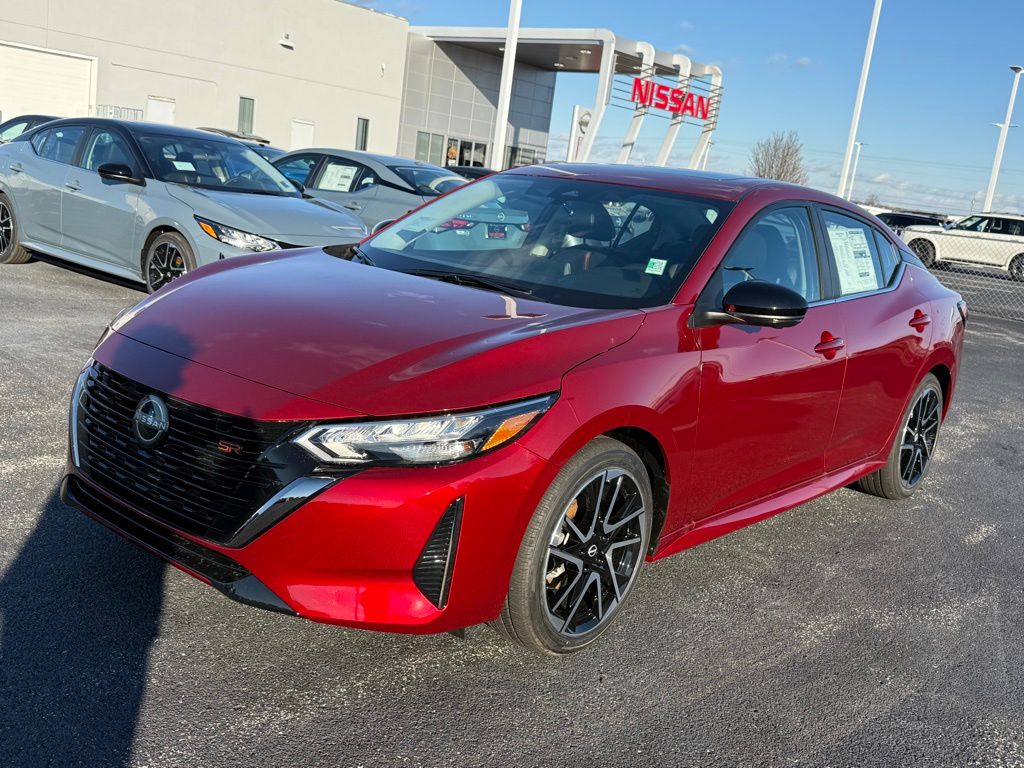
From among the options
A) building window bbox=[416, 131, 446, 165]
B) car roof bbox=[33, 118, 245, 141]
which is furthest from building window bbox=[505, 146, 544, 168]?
car roof bbox=[33, 118, 245, 141]

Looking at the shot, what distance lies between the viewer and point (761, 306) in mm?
3766

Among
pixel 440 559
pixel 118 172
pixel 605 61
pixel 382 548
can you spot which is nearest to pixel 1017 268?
pixel 605 61

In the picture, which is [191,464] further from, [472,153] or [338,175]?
[472,153]

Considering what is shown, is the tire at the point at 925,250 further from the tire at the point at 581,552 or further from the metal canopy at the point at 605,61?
the tire at the point at 581,552

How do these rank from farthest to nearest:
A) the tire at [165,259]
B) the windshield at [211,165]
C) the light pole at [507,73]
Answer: the light pole at [507,73], the windshield at [211,165], the tire at [165,259]

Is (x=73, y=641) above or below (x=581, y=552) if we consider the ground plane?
below

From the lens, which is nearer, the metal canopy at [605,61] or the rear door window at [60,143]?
the rear door window at [60,143]

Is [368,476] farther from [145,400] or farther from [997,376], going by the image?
[997,376]

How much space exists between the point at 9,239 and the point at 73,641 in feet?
26.7

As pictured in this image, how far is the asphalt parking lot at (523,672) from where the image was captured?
2789 mm

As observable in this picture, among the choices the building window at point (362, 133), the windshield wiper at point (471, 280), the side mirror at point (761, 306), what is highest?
the building window at point (362, 133)

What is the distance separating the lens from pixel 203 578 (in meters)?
2.94

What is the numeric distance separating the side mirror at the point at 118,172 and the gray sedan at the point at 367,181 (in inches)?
141

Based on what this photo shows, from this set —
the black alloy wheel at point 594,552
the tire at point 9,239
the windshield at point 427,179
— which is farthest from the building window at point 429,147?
the black alloy wheel at point 594,552
